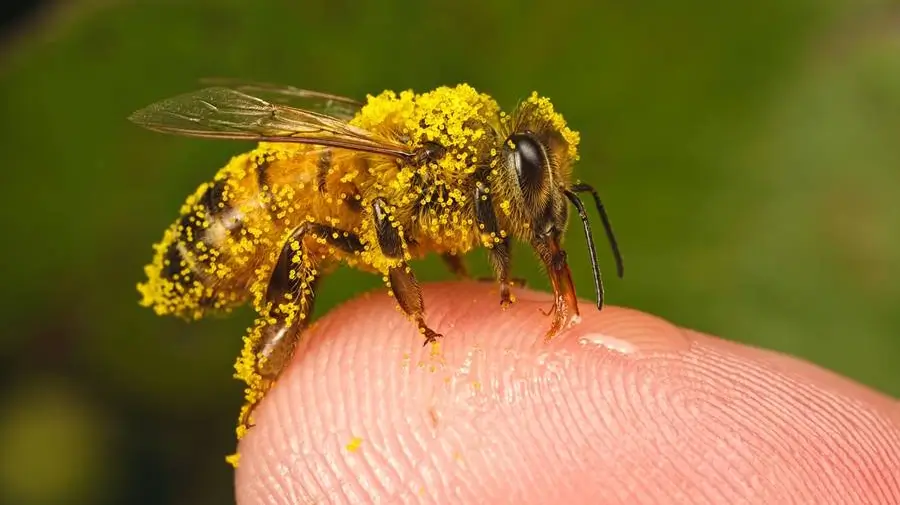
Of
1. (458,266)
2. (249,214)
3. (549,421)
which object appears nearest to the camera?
(549,421)

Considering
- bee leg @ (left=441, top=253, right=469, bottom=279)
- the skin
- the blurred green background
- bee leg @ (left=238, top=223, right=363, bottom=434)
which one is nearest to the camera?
the skin

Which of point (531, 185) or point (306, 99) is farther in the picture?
point (306, 99)

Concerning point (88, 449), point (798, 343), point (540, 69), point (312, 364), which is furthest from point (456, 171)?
point (88, 449)

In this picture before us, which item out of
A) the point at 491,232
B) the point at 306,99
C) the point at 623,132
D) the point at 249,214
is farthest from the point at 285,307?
the point at 623,132

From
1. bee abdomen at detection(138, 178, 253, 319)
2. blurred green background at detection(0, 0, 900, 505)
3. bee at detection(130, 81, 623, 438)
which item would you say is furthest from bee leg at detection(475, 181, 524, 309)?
blurred green background at detection(0, 0, 900, 505)

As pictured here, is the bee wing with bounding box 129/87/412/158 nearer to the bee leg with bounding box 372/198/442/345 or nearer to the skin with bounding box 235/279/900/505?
the bee leg with bounding box 372/198/442/345

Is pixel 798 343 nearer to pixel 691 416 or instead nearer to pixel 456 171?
→ pixel 691 416

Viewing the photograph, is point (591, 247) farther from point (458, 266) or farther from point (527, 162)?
Answer: point (458, 266)
